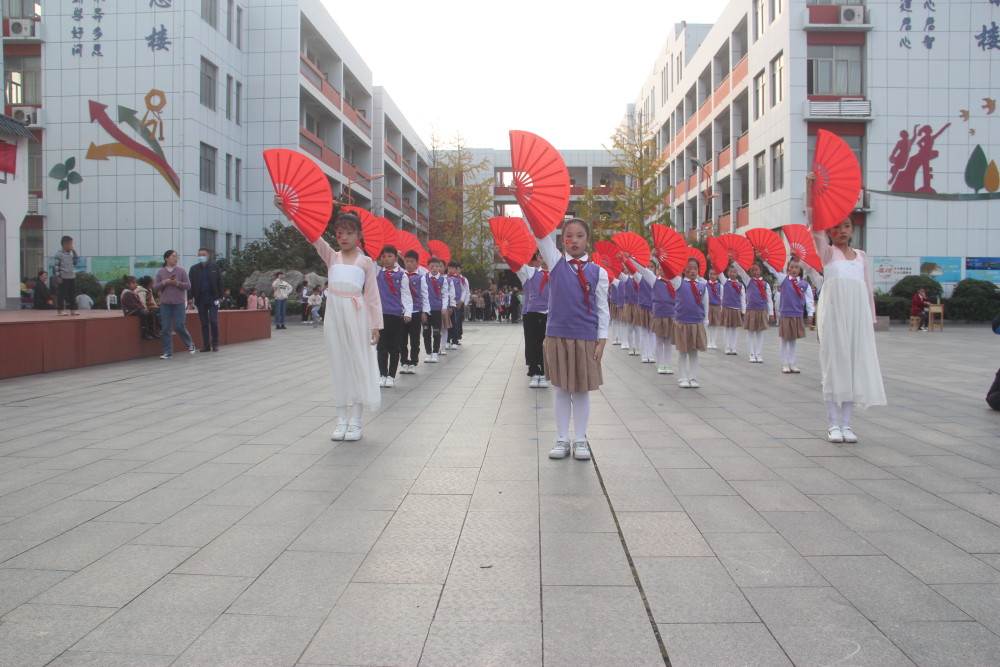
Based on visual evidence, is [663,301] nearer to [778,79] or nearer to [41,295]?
[41,295]

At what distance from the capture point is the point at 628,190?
3350 cm

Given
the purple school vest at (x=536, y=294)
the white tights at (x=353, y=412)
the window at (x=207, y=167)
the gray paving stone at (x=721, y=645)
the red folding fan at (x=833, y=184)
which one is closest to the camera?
the gray paving stone at (x=721, y=645)

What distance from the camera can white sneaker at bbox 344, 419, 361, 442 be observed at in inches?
247

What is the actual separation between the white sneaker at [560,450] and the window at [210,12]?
2928cm

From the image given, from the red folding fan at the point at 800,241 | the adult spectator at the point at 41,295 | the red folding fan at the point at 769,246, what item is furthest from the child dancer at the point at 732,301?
the adult spectator at the point at 41,295

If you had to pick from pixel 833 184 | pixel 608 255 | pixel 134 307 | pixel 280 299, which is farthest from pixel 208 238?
pixel 833 184

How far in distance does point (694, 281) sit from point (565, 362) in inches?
215

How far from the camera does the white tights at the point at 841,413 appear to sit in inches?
247

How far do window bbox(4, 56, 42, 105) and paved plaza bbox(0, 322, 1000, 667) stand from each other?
27.6 m

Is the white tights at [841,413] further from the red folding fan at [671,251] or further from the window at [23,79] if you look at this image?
the window at [23,79]

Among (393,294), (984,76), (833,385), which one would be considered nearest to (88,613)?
(833,385)

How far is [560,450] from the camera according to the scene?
5.60 meters

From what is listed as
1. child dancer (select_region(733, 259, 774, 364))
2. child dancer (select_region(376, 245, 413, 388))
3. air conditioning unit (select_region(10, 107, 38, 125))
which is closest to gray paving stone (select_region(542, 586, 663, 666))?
child dancer (select_region(376, 245, 413, 388))

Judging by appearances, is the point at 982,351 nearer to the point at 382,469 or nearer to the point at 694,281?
the point at 694,281
